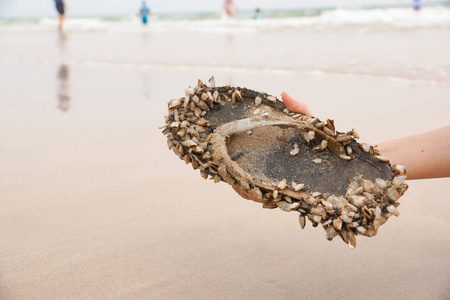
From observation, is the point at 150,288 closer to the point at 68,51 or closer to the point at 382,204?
the point at 382,204

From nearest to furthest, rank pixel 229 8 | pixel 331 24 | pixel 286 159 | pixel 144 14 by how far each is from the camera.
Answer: pixel 286 159
pixel 331 24
pixel 144 14
pixel 229 8

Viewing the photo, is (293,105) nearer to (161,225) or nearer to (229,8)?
(161,225)

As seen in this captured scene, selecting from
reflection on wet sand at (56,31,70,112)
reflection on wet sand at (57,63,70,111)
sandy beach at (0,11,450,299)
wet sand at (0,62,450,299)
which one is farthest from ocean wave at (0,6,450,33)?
wet sand at (0,62,450,299)

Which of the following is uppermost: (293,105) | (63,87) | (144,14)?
(293,105)

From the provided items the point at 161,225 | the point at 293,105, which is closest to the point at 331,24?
the point at 293,105

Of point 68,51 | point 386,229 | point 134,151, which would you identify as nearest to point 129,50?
point 68,51

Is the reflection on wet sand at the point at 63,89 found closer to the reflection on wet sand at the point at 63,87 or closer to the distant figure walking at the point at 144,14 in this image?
the reflection on wet sand at the point at 63,87
